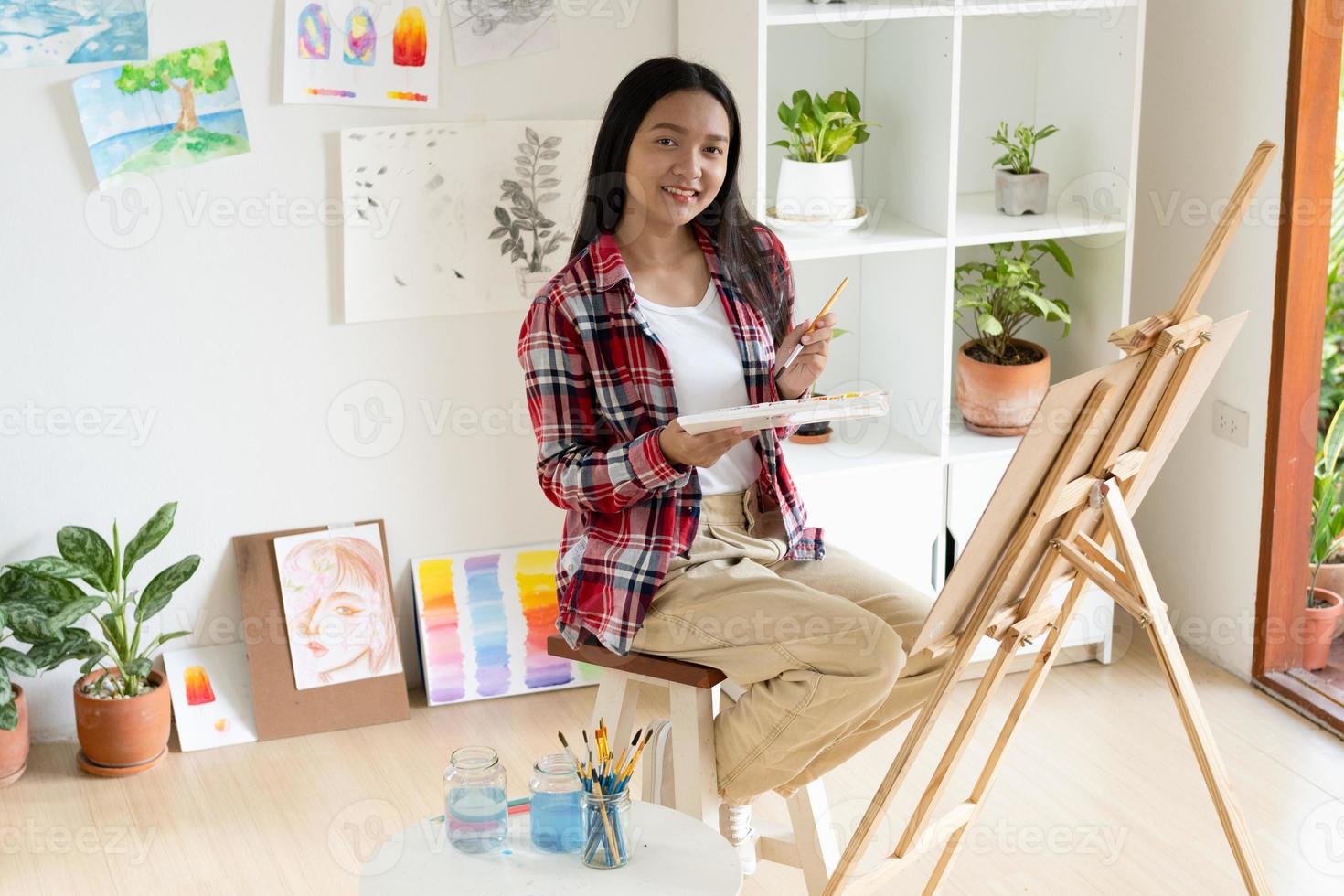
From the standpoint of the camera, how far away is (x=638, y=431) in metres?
2.28

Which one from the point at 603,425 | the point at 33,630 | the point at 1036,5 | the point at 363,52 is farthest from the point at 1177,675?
the point at 33,630

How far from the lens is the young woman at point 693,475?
6.99 feet

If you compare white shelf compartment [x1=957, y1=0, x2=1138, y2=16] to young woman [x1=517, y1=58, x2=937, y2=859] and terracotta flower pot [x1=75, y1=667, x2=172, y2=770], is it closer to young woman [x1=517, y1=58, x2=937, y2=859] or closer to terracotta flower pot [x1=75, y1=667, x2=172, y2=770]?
young woman [x1=517, y1=58, x2=937, y2=859]

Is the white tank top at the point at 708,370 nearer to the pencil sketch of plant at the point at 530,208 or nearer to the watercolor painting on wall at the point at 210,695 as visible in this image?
the pencil sketch of plant at the point at 530,208

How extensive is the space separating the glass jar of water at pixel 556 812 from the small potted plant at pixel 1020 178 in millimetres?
1828

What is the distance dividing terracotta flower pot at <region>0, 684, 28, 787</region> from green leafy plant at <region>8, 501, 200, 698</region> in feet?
0.43

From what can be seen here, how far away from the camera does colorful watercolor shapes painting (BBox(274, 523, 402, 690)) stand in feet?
10.3

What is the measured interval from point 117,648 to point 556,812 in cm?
143

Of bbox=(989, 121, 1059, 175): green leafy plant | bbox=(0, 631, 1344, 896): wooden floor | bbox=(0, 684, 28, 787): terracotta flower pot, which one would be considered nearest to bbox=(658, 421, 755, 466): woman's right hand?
bbox=(0, 631, 1344, 896): wooden floor

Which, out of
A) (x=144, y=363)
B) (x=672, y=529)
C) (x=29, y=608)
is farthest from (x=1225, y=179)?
(x=29, y=608)

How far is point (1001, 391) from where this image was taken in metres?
3.22

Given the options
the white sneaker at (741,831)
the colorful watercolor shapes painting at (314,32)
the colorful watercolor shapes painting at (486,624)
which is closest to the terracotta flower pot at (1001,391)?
the colorful watercolor shapes painting at (486,624)

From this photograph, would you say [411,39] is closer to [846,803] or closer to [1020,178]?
[1020,178]

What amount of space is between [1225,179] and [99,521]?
8.11 feet
